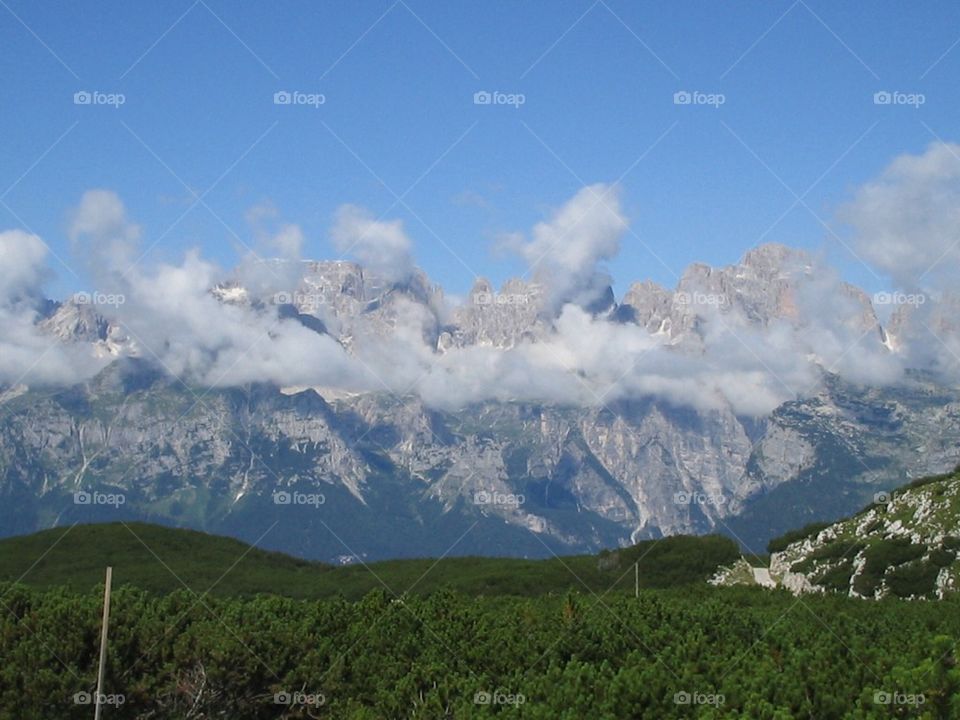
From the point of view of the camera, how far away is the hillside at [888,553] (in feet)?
226

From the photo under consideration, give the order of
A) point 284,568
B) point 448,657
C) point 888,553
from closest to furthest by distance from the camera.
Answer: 1. point 448,657
2. point 888,553
3. point 284,568

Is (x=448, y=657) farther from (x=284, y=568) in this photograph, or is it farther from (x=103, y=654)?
(x=284, y=568)

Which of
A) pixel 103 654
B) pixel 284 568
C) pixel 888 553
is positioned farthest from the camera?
pixel 284 568

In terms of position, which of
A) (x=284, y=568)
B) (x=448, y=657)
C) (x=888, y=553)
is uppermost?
(x=284, y=568)

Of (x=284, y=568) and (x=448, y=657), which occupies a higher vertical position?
(x=284, y=568)

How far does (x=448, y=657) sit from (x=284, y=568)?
4308 inches

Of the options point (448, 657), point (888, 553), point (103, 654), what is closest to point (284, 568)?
point (888, 553)

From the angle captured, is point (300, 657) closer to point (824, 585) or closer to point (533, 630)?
point (533, 630)

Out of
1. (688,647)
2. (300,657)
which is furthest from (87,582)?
(688,647)

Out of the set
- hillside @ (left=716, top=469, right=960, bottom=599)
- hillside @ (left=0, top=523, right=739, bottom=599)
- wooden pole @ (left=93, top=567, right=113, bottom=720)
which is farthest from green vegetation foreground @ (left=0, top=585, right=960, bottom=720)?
hillside @ (left=0, top=523, right=739, bottom=599)

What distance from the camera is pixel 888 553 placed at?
248 feet

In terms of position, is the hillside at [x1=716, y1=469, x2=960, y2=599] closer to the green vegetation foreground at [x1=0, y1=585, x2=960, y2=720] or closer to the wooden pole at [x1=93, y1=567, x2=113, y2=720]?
the green vegetation foreground at [x1=0, y1=585, x2=960, y2=720]

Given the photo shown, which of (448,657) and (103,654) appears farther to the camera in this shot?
(448,657)

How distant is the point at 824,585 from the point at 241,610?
46.4 metres
